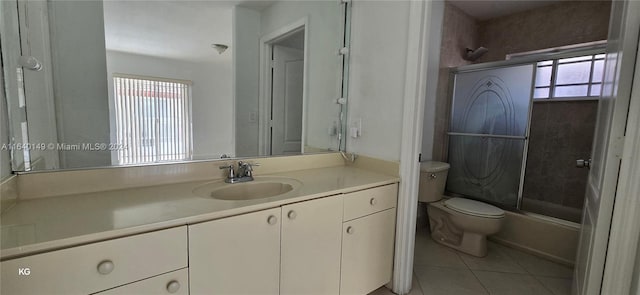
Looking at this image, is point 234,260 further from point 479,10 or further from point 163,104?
point 479,10

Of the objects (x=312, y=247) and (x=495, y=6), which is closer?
(x=312, y=247)

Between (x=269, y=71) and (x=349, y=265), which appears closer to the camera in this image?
(x=349, y=265)

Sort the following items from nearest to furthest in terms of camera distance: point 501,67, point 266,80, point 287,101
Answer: point 266,80 < point 287,101 < point 501,67

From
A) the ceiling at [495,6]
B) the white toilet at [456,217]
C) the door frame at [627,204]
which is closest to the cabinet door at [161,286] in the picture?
the door frame at [627,204]

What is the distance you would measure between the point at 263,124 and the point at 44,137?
0.98m

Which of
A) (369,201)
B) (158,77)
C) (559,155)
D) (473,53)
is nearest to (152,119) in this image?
(158,77)

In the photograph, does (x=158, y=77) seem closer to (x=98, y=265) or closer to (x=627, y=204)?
(x=98, y=265)

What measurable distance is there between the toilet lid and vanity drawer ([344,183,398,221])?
2.97 ft

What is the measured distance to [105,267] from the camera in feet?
2.37

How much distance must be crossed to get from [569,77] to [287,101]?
2.73 m

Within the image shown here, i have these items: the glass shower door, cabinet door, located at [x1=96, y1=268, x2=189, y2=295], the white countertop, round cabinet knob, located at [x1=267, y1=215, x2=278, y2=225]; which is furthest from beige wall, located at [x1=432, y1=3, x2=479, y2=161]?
cabinet door, located at [x1=96, y1=268, x2=189, y2=295]

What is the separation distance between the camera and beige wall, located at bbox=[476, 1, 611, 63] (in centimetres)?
240

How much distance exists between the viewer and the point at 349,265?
1.37 m

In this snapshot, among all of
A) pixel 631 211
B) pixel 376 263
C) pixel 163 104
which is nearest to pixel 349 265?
pixel 376 263
